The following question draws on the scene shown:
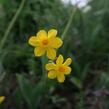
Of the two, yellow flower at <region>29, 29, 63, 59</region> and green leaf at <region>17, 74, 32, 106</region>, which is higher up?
yellow flower at <region>29, 29, 63, 59</region>

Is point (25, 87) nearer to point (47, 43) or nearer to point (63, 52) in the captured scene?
point (63, 52)

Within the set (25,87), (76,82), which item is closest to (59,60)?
(25,87)

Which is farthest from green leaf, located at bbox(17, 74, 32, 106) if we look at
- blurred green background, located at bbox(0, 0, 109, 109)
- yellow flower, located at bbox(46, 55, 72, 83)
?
yellow flower, located at bbox(46, 55, 72, 83)

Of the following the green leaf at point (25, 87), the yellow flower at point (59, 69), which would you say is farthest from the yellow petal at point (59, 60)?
the green leaf at point (25, 87)

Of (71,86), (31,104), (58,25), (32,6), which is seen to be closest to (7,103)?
(31,104)

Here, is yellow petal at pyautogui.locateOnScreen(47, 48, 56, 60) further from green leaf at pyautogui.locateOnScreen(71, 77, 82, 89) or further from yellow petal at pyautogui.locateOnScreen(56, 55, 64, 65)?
green leaf at pyautogui.locateOnScreen(71, 77, 82, 89)

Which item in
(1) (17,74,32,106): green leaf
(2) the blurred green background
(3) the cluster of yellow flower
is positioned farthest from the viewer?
(2) the blurred green background

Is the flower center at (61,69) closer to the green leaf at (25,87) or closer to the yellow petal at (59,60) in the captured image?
the yellow petal at (59,60)

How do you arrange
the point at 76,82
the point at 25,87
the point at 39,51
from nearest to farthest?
1. the point at 39,51
2. the point at 25,87
3. the point at 76,82
